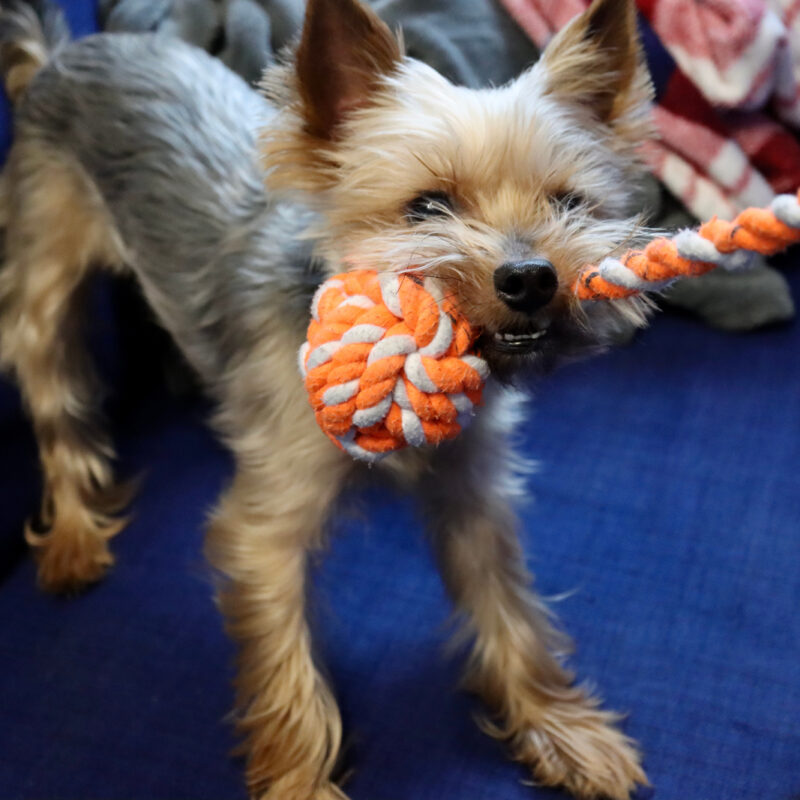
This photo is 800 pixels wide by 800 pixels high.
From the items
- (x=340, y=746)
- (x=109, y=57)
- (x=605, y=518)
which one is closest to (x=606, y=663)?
(x=605, y=518)

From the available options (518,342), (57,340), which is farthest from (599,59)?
(57,340)

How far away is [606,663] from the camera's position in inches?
54.0

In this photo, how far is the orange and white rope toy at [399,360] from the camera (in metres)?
0.87

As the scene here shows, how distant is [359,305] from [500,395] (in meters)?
0.34

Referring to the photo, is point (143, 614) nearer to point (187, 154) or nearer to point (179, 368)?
point (179, 368)

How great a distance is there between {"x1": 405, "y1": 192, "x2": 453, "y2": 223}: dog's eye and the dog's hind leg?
0.77 meters

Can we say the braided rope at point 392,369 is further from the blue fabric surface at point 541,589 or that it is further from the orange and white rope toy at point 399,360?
the blue fabric surface at point 541,589

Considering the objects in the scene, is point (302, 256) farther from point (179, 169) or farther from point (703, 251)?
point (703, 251)

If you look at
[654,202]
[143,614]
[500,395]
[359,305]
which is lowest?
[143,614]

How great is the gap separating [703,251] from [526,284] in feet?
0.67

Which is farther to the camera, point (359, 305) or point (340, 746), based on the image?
point (340, 746)

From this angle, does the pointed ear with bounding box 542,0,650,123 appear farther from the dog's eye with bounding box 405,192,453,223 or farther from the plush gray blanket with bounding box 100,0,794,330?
the plush gray blanket with bounding box 100,0,794,330

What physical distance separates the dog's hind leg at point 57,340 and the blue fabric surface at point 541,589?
5 cm

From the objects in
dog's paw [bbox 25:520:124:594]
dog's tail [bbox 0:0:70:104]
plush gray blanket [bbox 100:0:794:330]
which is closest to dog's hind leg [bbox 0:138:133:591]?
dog's paw [bbox 25:520:124:594]
